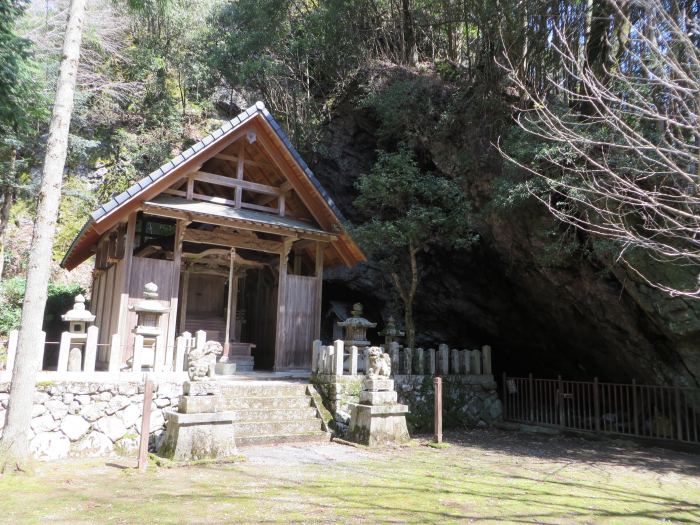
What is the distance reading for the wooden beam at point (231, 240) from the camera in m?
12.6

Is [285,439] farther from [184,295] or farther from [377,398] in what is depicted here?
[184,295]

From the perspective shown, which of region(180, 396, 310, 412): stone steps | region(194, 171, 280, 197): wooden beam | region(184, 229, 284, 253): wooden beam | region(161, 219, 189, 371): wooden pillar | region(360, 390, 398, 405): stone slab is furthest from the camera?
region(184, 229, 284, 253): wooden beam

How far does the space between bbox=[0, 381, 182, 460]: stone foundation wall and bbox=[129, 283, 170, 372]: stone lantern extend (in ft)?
4.32

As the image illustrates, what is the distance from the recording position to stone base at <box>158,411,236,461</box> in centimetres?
725

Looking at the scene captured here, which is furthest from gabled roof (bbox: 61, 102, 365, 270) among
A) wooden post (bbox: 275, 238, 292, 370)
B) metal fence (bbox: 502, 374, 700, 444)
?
metal fence (bbox: 502, 374, 700, 444)

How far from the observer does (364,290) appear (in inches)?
738

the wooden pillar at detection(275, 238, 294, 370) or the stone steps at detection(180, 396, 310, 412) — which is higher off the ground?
the wooden pillar at detection(275, 238, 294, 370)

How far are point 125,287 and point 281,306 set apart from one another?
371cm

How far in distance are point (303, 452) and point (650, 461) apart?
596 cm

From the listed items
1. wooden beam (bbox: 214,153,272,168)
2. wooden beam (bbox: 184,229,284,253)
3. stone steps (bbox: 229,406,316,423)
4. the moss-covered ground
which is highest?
wooden beam (bbox: 214,153,272,168)

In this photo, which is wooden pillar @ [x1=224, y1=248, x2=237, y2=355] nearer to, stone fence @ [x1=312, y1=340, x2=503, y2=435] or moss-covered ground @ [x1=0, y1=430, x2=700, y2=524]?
stone fence @ [x1=312, y1=340, x2=503, y2=435]

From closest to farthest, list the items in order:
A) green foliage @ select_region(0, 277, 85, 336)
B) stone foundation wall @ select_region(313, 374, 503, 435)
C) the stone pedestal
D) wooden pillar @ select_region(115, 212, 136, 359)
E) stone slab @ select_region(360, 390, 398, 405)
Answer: the stone pedestal → stone slab @ select_region(360, 390, 398, 405) → stone foundation wall @ select_region(313, 374, 503, 435) → wooden pillar @ select_region(115, 212, 136, 359) → green foliage @ select_region(0, 277, 85, 336)

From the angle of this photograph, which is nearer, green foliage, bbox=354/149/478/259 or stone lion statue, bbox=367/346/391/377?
stone lion statue, bbox=367/346/391/377

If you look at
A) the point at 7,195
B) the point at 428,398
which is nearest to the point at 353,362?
the point at 428,398
